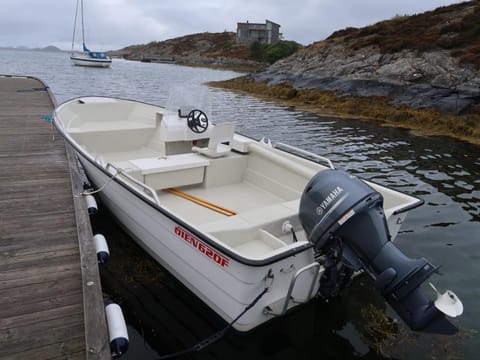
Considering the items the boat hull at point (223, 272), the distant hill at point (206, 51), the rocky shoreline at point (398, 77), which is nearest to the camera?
the boat hull at point (223, 272)

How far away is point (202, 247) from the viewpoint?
3139 millimetres

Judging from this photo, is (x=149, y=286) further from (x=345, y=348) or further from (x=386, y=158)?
(x=386, y=158)

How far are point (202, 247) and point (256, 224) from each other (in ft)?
2.46

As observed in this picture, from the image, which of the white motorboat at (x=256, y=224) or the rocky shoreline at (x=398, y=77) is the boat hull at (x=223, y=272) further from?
the rocky shoreline at (x=398, y=77)

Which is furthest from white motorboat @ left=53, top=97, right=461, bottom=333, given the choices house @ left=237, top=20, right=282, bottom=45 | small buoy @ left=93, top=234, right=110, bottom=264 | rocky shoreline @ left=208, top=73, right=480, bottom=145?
house @ left=237, top=20, right=282, bottom=45

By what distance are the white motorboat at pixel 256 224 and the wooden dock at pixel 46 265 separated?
23.8 inches

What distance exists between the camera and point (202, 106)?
5977 millimetres

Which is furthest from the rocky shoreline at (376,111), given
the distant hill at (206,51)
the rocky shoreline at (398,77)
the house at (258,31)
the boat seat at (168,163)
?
the house at (258,31)

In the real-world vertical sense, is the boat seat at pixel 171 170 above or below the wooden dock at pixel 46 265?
above

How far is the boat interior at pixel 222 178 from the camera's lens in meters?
3.78

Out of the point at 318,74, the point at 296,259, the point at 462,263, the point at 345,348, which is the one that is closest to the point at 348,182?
the point at 296,259

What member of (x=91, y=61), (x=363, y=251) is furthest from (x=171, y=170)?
(x=91, y=61)

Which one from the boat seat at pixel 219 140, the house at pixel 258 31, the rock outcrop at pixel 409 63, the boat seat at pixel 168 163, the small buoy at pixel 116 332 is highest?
the house at pixel 258 31

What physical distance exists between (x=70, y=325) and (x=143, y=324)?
3.56ft
